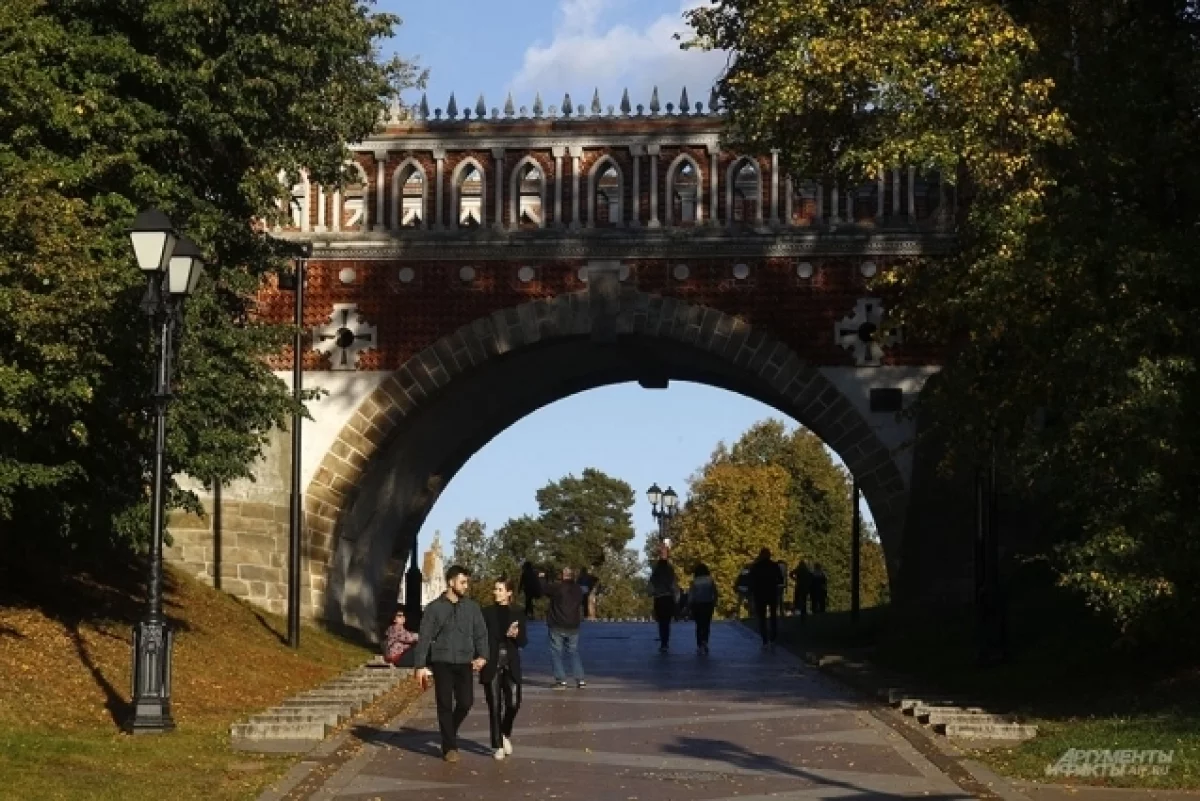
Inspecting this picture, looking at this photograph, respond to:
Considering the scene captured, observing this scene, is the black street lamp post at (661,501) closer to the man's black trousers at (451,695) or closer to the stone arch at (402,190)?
the stone arch at (402,190)

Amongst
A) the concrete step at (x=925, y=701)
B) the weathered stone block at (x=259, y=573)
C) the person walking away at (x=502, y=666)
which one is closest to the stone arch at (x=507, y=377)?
the weathered stone block at (x=259, y=573)

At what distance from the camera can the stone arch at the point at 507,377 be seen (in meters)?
29.0

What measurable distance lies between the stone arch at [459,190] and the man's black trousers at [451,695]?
1470cm

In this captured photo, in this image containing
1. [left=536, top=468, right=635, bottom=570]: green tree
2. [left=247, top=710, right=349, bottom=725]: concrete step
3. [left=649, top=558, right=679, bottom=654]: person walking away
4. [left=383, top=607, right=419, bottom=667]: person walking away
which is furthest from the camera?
[left=536, top=468, right=635, bottom=570]: green tree

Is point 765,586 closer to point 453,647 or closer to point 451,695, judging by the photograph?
point 453,647

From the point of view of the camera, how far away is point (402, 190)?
99.0 ft

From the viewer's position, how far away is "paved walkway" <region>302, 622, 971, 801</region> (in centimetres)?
1358

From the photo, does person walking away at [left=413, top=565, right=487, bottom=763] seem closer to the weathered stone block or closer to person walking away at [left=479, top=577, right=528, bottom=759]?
person walking away at [left=479, top=577, right=528, bottom=759]

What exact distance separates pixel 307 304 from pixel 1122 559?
53.2 ft

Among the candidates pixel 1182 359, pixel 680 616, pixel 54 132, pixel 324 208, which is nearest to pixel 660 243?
pixel 324 208

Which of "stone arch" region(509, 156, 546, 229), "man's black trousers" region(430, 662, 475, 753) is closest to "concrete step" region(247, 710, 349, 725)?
"man's black trousers" region(430, 662, 475, 753)

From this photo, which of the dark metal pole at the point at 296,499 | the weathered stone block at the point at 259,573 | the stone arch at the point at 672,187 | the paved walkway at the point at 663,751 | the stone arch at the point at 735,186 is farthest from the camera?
the stone arch at the point at 672,187

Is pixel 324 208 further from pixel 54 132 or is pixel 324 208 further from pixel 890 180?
pixel 54 132

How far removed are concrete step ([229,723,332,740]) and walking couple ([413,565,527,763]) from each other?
0.88 metres
